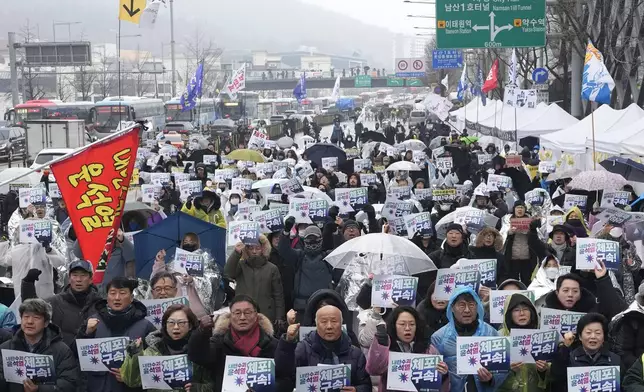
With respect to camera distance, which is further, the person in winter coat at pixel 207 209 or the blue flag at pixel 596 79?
the blue flag at pixel 596 79

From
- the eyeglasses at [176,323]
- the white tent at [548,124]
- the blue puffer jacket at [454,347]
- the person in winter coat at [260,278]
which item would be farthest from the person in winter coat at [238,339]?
the white tent at [548,124]

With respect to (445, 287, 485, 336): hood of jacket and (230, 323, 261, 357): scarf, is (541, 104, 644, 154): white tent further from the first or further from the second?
(230, 323, 261, 357): scarf

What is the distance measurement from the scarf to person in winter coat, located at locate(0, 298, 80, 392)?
3.18 ft

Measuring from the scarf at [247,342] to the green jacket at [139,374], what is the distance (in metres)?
0.25

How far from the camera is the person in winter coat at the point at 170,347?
668 cm

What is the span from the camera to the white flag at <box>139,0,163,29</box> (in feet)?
94.1

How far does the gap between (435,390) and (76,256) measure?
18.0 feet

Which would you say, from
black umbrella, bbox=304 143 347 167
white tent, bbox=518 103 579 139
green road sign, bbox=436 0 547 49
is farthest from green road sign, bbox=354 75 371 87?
black umbrella, bbox=304 143 347 167

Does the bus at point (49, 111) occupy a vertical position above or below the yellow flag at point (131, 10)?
below

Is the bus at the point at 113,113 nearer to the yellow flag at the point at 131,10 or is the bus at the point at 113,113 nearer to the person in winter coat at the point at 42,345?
the yellow flag at the point at 131,10

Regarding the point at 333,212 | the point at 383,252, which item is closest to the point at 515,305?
the point at 383,252

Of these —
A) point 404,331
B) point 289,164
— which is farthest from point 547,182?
point 404,331

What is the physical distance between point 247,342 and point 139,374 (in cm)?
64

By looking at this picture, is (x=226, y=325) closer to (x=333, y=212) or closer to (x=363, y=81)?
(x=333, y=212)
